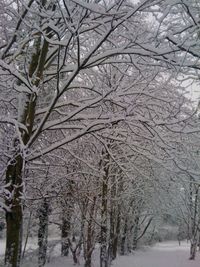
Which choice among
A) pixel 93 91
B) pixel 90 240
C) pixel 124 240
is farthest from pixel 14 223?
pixel 124 240

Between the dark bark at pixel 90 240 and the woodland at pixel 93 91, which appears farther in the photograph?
the dark bark at pixel 90 240

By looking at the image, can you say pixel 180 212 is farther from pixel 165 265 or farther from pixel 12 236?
pixel 12 236

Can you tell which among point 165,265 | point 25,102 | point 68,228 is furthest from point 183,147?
point 165,265

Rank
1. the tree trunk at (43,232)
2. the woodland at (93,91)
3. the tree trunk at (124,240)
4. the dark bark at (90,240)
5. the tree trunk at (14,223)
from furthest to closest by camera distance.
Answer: the tree trunk at (124,240) < the tree trunk at (43,232) < the dark bark at (90,240) < the tree trunk at (14,223) < the woodland at (93,91)

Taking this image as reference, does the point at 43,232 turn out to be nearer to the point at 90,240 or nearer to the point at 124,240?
the point at 90,240

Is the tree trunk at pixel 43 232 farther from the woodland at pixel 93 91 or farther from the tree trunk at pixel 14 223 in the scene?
the tree trunk at pixel 14 223

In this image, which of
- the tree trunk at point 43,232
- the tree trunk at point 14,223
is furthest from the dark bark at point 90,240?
the tree trunk at point 14,223

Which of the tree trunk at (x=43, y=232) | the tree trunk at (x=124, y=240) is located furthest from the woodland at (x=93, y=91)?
the tree trunk at (x=124, y=240)

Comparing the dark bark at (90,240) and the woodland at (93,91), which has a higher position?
the woodland at (93,91)

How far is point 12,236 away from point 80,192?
318 inches

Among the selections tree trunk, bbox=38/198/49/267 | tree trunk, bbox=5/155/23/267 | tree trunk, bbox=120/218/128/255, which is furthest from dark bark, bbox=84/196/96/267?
tree trunk, bbox=120/218/128/255

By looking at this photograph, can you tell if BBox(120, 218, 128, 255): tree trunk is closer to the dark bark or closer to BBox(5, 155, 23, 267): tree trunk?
the dark bark

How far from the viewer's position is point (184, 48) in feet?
16.6

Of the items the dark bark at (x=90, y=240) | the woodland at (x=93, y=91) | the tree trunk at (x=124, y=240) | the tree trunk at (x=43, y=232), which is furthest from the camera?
the tree trunk at (x=124, y=240)
